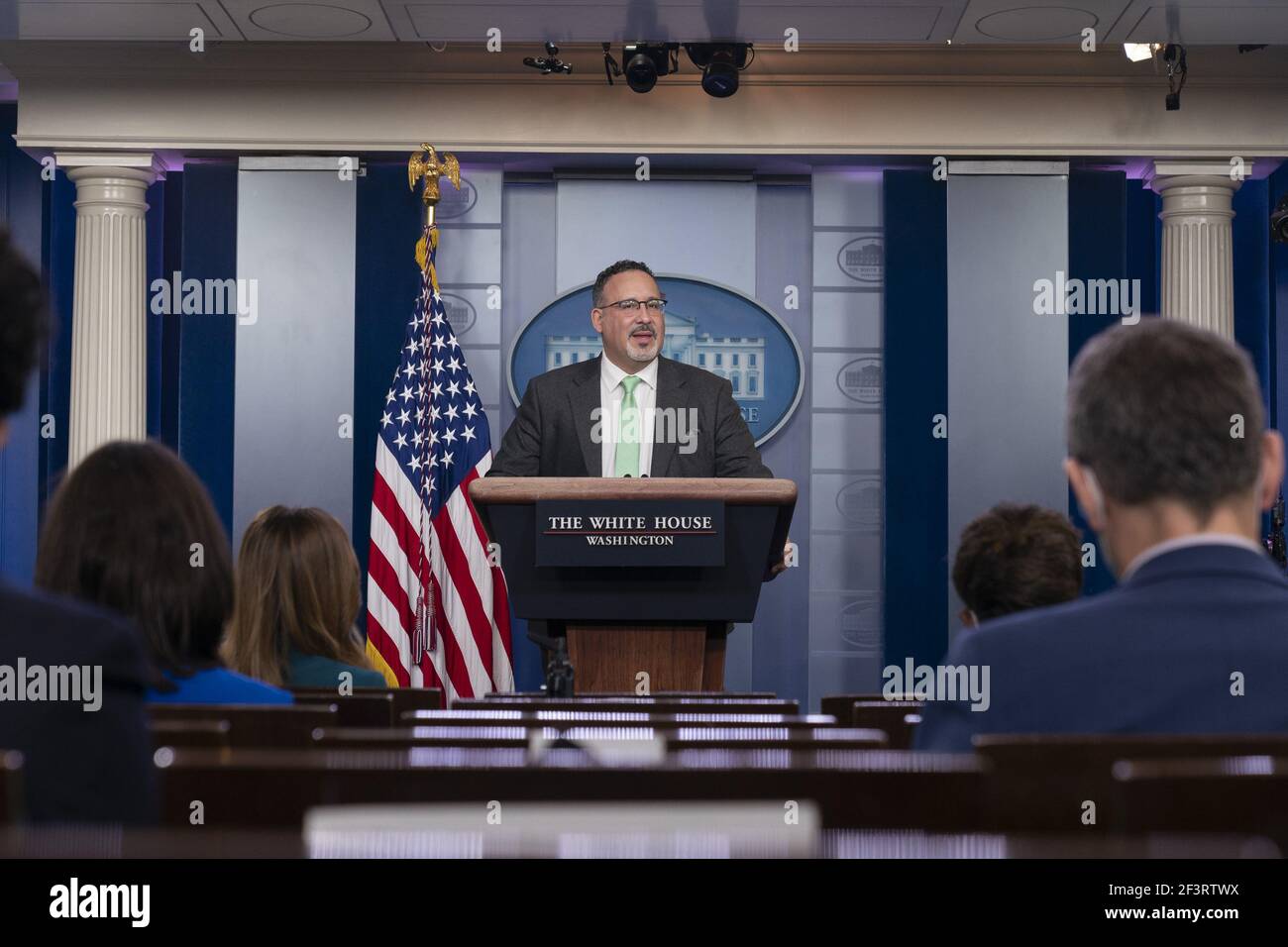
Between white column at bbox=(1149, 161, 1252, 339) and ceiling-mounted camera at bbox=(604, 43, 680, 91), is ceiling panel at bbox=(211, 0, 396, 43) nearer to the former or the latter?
ceiling-mounted camera at bbox=(604, 43, 680, 91)

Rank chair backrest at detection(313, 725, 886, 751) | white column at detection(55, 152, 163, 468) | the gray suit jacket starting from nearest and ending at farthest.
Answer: chair backrest at detection(313, 725, 886, 751) → the gray suit jacket → white column at detection(55, 152, 163, 468)

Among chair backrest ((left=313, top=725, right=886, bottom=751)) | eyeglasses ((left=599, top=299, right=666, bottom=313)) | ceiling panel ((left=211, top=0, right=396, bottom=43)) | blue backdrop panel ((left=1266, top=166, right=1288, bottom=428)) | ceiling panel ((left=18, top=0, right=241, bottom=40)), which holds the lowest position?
chair backrest ((left=313, top=725, right=886, bottom=751))

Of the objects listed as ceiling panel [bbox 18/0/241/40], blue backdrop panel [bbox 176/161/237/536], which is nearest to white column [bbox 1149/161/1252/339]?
ceiling panel [bbox 18/0/241/40]

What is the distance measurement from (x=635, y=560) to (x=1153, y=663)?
2143mm

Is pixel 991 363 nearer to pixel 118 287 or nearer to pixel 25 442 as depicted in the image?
pixel 118 287

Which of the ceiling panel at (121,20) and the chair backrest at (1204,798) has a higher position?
the ceiling panel at (121,20)

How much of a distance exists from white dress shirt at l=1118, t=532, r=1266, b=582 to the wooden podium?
2.03 metres

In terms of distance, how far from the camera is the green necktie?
486cm

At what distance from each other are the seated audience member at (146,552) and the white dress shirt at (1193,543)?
114 centimetres

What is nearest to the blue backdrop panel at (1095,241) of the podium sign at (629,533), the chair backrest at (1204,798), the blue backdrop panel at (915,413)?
the blue backdrop panel at (915,413)

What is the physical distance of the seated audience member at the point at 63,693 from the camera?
1223 mm

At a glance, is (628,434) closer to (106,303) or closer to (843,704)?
(843,704)

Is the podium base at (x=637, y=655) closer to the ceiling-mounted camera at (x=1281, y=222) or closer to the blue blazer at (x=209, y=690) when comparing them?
the blue blazer at (x=209, y=690)
